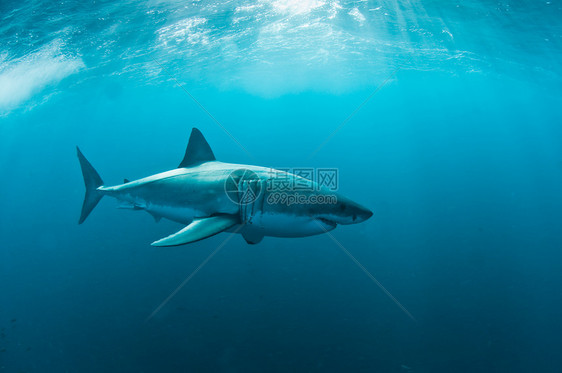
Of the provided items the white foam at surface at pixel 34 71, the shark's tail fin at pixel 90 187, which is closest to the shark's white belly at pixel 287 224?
the shark's tail fin at pixel 90 187

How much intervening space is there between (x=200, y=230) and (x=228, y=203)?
81cm

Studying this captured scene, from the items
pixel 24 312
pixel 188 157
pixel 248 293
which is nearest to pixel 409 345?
pixel 248 293

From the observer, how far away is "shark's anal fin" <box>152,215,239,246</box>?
11.1 ft

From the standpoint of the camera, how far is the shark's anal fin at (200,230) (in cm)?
337

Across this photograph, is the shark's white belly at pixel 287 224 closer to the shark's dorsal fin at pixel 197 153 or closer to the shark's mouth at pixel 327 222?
the shark's mouth at pixel 327 222

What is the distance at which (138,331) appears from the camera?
8.20 metres

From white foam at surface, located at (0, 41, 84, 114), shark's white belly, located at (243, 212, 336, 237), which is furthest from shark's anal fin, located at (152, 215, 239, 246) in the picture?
white foam at surface, located at (0, 41, 84, 114)

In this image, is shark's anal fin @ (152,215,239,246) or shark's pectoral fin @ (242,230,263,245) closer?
shark's anal fin @ (152,215,239,246)

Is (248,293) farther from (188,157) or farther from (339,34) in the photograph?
(339,34)

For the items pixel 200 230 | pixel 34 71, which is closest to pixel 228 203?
pixel 200 230

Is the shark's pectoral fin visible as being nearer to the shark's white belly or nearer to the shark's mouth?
the shark's white belly

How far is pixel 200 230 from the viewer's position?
3.73 meters

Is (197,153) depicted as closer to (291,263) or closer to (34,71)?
(291,263)

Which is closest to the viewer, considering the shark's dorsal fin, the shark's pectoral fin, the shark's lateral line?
the shark's lateral line
